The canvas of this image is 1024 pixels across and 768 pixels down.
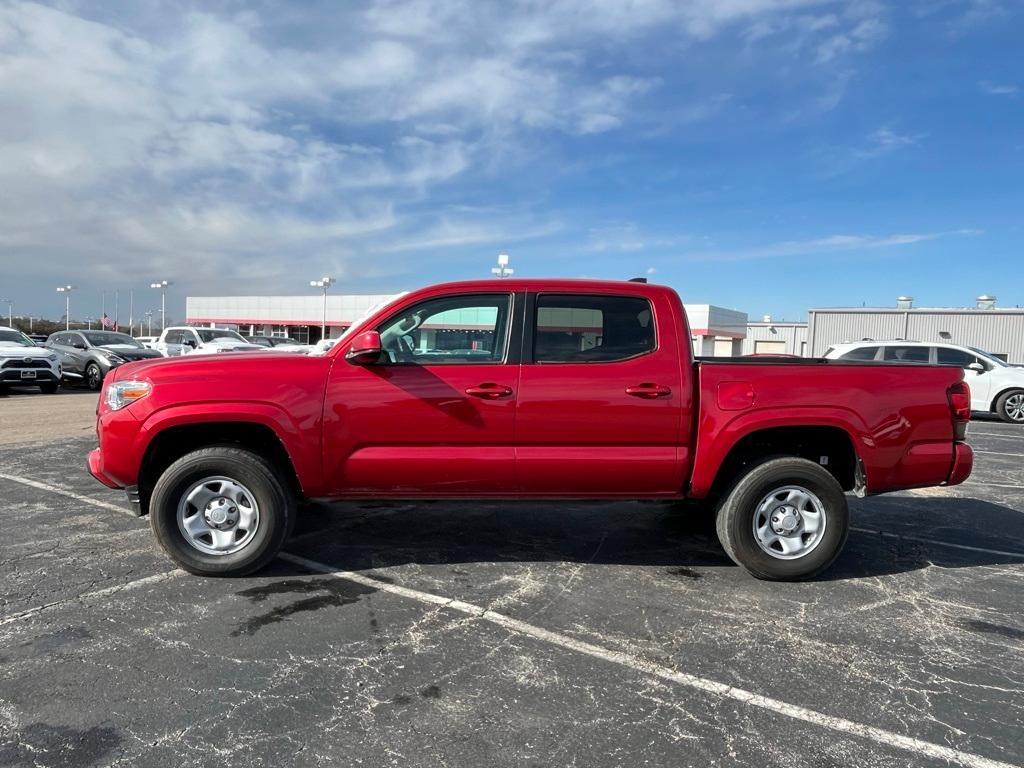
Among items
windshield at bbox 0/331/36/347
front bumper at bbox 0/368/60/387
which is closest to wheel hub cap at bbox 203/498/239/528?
front bumper at bbox 0/368/60/387

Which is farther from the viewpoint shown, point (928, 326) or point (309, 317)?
point (309, 317)

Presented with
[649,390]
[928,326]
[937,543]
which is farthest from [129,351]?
[928,326]

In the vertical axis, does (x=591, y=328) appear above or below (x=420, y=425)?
above

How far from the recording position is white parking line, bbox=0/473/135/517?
5.89 m

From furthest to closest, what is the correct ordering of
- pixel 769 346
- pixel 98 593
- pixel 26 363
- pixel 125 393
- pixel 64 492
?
pixel 769 346, pixel 26 363, pixel 64 492, pixel 125 393, pixel 98 593

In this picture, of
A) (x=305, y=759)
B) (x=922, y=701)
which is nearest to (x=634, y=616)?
Answer: (x=922, y=701)

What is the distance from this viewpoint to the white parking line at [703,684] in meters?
2.63

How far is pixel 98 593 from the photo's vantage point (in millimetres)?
4004

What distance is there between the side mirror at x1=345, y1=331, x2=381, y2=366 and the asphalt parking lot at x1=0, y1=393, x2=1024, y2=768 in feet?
4.57

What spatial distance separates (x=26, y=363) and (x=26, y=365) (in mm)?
47

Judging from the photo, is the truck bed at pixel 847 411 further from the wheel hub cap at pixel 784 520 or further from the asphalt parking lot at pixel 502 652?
the asphalt parking lot at pixel 502 652

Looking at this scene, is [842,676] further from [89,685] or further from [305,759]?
[89,685]

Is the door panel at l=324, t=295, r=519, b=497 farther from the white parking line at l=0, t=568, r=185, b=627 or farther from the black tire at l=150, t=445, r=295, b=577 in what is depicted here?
the white parking line at l=0, t=568, r=185, b=627

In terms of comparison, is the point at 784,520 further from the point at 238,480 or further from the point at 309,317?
the point at 309,317
